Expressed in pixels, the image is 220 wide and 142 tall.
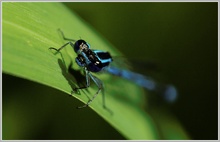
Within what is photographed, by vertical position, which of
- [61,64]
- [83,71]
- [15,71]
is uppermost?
[15,71]

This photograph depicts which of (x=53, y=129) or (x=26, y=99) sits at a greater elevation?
(x=26, y=99)

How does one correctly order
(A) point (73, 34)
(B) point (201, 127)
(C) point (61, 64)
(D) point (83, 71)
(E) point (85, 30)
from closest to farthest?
(C) point (61, 64) < (D) point (83, 71) < (A) point (73, 34) < (E) point (85, 30) < (B) point (201, 127)

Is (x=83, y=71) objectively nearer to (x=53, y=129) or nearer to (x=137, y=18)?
(x=53, y=129)

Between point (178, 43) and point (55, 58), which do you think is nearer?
point (55, 58)

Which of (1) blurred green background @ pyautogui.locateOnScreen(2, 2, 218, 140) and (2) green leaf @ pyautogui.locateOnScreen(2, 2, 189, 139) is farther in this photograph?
(1) blurred green background @ pyautogui.locateOnScreen(2, 2, 218, 140)

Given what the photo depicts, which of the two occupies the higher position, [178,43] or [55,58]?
[55,58]

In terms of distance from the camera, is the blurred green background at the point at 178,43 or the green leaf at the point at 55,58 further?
the blurred green background at the point at 178,43

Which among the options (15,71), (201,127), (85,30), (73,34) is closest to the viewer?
(15,71)

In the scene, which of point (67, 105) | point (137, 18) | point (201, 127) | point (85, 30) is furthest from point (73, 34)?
point (201, 127)
